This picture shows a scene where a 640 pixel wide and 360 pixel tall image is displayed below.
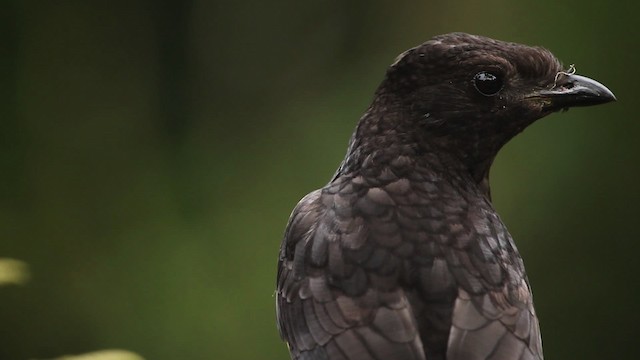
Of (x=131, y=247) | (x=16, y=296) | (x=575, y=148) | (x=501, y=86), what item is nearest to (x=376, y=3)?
(x=575, y=148)

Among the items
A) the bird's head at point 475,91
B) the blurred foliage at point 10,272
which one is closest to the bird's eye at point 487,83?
the bird's head at point 475,91

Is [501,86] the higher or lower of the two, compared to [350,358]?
higher

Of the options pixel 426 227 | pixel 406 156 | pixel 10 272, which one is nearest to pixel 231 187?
pixel 406 156

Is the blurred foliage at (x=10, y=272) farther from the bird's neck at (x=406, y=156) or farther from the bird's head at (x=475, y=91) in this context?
the bird's head at (x=475, y=91)

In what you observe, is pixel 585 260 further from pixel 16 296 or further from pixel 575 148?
pixel 16 296

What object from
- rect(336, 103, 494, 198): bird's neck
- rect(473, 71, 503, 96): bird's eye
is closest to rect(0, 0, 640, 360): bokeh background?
rect(336, 103, 494, 198): bird's neck

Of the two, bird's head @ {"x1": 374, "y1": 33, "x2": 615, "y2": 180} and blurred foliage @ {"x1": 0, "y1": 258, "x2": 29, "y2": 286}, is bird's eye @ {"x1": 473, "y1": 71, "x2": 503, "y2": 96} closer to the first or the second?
bird's head @ {"x1": 374, "y1": 33, "x2": 615, "y2": 180}

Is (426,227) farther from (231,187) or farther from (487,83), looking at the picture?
(231,187)
